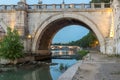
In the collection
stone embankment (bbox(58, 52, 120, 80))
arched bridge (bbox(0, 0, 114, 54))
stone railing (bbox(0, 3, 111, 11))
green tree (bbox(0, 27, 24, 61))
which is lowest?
stone embankment (bbox(58, 52, 120, 80))

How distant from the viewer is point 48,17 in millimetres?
29578

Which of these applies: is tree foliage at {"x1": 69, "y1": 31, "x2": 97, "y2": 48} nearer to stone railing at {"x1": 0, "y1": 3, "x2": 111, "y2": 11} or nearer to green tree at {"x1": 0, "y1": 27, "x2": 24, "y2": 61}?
stone railing at {"x1": 0, "y1": 3, "x2": 111, "y2": 11}

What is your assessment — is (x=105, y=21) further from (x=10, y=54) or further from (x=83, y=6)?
(x=10, y=54)

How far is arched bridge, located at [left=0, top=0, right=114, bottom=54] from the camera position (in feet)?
94.1

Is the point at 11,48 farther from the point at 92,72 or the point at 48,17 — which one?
the point at 92,72

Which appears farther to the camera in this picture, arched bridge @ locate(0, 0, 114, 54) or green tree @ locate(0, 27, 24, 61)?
arched bridge @ locate(0, 0, 114, 54)

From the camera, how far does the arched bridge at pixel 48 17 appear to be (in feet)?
94.1

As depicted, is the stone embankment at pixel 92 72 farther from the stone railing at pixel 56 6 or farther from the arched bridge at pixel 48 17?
the stone railing at pixel 56 6

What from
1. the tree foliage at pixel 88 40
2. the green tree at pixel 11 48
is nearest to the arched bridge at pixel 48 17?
the green tree at pixel 11 48

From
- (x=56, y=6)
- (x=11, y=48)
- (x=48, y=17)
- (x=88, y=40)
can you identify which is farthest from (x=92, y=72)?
(x=88, y=40)

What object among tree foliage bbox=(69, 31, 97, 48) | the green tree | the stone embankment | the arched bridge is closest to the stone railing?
the arched bridge

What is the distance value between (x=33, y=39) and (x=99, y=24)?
766 cm

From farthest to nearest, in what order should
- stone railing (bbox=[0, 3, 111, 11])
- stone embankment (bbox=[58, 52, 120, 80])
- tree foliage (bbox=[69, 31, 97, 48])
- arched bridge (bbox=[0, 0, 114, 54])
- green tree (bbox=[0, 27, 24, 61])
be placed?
tree foliage (bbox=[69, 31, 97, 48])
stone railing (bbox=[0, 3, 111, 11])
arched bridge (bbox=[0, 0, 114, 54])
green tree (bbox=[0, 27, 24, 61])
stone embankment (bbox=[58, 52, 120, 80])

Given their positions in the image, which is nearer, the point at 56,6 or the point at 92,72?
the point at 92,72
